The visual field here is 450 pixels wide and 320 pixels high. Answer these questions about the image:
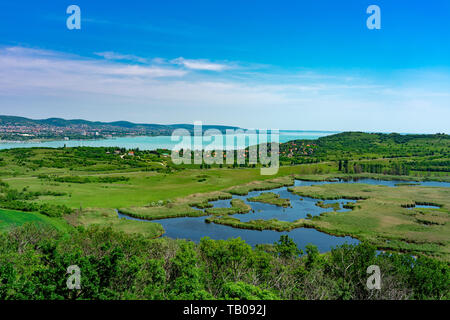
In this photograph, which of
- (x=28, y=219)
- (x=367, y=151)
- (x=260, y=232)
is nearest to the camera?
(x=28, y=219)

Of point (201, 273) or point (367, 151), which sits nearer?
point (201, 273)

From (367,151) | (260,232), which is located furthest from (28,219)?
(367,151)

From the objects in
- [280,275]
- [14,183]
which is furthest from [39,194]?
[280,275]

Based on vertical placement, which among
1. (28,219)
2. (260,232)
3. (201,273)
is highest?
(201,273)

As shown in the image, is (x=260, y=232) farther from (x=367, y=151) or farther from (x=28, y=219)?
(x=367, y=151)

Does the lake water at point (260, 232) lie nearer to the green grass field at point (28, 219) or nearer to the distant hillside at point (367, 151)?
the green grass field at point (28, 219)

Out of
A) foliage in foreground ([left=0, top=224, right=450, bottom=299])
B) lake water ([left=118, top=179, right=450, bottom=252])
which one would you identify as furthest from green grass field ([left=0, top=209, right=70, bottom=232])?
lake water ([left=118, top=179, right=450, bottom=252])

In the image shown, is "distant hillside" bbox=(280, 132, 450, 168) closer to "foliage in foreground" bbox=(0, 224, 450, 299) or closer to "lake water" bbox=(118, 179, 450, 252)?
"lake water" bbox=(118, 179, 450, 252)
